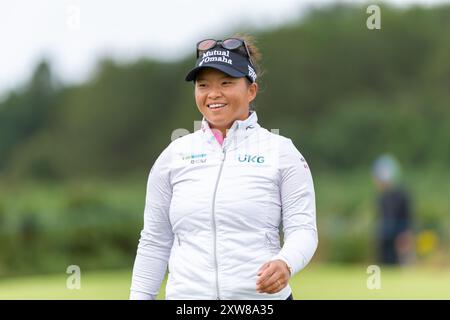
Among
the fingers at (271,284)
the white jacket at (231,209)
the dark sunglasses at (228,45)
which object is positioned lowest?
the fingers at (271,284)

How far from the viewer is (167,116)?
34.6m

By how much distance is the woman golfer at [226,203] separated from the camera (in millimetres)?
4039

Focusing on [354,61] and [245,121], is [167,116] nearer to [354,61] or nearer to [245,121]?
[354,61]

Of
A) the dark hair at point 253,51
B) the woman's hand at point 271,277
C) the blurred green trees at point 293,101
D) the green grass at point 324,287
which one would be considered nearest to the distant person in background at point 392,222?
the green grass at point 324,287

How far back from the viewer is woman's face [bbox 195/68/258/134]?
4203 mm

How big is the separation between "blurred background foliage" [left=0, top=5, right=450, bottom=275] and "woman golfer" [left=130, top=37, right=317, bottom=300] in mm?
19098

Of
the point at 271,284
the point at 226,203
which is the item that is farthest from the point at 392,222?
the point at 271,284

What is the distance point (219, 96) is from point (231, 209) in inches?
19.2

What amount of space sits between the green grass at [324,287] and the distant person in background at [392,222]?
120 cm

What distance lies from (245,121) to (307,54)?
29979mm

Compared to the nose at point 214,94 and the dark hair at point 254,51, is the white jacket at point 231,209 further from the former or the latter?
the dark hair at point 254,51

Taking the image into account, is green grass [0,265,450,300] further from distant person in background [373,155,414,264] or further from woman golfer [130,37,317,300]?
woman golfer [130,37,317,300]

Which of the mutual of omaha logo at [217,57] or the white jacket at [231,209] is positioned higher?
the mutual of omaha logo at [217,57]

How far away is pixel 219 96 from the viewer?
4195 mm
